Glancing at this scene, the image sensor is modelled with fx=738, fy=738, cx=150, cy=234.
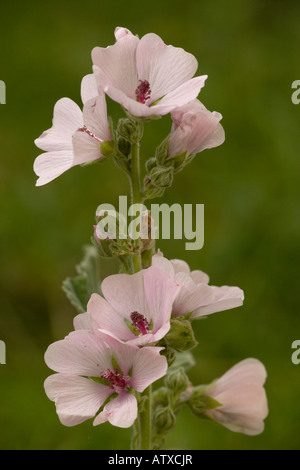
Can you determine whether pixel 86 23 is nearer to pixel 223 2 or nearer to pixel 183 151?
pixel 223 2

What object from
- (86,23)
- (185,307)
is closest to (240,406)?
(185,307)

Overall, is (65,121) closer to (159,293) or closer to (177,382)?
(159,293)

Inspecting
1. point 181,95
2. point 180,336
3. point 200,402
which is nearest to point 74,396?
point 180,336

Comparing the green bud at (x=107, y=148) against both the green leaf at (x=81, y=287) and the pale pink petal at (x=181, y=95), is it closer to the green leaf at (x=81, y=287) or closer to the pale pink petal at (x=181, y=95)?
the pale pink petal at (x=181, y=95)

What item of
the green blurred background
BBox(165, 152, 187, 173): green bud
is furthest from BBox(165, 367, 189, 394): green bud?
the green blurred background

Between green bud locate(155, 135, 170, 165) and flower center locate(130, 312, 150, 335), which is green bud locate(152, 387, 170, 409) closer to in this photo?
flower center locate(130, 312, 150, 335)

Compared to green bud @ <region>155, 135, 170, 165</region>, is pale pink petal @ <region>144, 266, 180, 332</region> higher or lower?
lower
